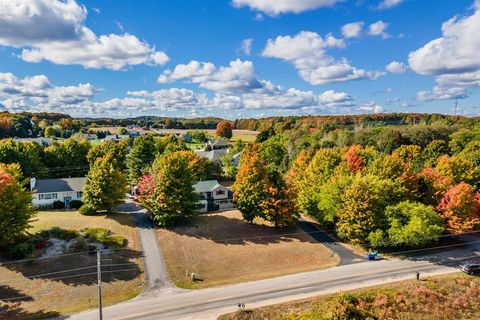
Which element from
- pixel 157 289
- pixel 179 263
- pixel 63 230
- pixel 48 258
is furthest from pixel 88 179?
pixel 157 289

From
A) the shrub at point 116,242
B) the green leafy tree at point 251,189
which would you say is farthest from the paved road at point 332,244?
the shrub at point 116,242

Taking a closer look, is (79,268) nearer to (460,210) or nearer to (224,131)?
(460,210)

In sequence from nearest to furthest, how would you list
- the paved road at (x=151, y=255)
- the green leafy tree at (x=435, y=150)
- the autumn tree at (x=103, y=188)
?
the paved road at (x=151, y=255), the autumn tree at (x=103, y=188), the green leafy tree at (x=435, y=150)

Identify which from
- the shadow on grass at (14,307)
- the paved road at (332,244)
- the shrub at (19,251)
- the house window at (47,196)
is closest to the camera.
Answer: the shadow on grass at (14,307)

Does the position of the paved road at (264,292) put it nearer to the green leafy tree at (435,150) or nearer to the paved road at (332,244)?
the paved road at (332,244)

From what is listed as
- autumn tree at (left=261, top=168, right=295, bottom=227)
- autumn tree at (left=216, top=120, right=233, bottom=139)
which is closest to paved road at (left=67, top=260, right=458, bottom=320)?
autumn tree at (left=261, top=168, right=295, bottom=227)

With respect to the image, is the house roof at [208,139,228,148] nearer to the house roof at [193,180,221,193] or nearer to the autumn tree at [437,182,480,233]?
the house roof at [193,180,221,193]
